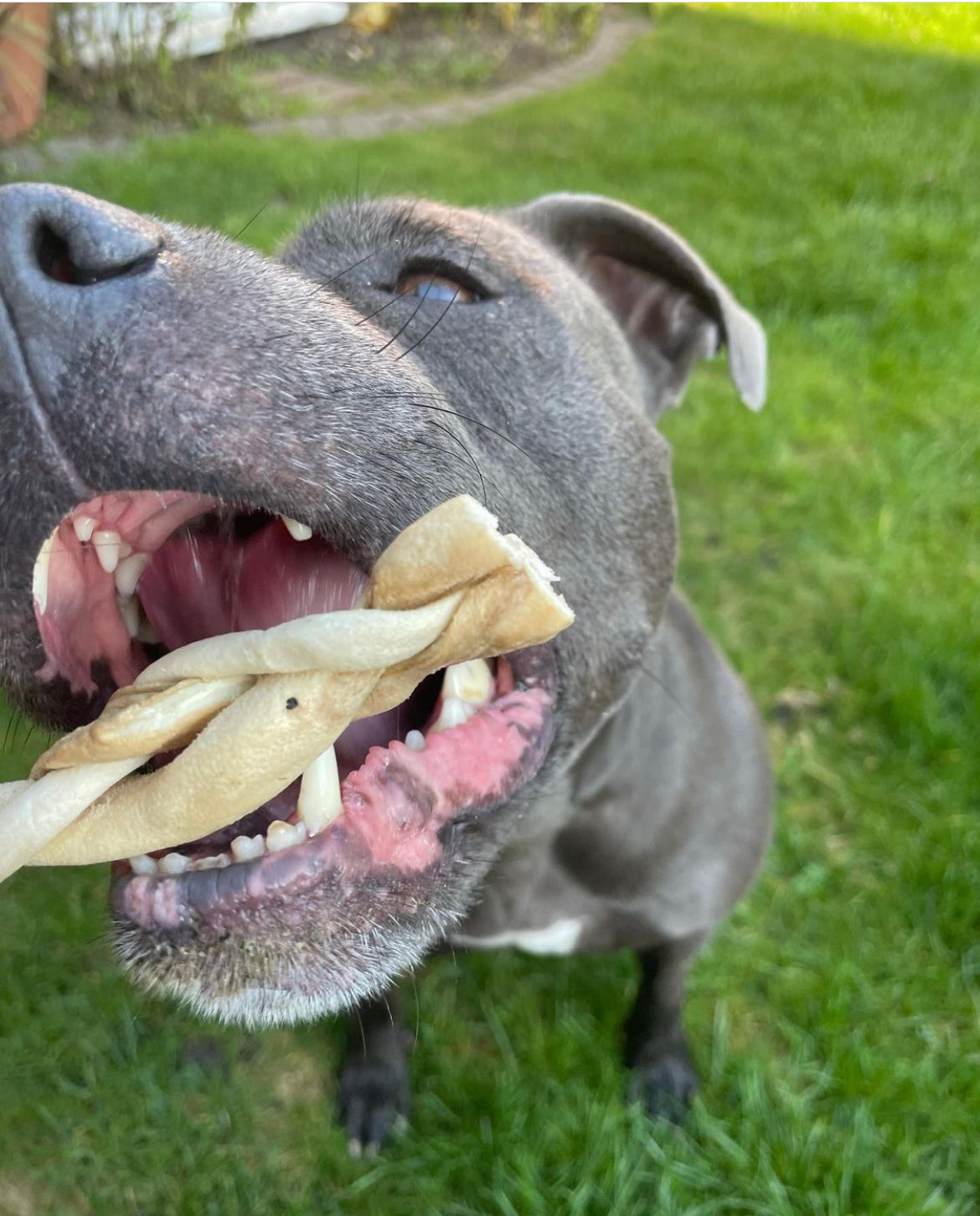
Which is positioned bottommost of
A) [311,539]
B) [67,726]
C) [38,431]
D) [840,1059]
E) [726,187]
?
[840,1059]

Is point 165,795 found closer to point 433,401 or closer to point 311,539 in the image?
point 311,539

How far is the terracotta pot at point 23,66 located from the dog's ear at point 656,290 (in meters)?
4.53

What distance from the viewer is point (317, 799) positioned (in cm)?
118

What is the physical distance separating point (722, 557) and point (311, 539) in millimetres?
2457

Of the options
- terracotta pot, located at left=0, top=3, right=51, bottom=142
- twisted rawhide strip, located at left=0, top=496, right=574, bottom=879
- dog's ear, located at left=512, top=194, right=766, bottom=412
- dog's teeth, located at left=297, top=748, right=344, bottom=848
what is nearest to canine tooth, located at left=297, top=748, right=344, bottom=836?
dog's teeth, located at left=297, top=748, right=344, bottom=848

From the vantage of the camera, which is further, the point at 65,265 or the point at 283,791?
the point at 283,791

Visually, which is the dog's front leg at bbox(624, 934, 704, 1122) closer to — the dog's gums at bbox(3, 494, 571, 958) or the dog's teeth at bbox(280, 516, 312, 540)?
the dog's gums at bbox(3, 494, 571, 958)

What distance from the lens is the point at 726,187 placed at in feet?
19.0

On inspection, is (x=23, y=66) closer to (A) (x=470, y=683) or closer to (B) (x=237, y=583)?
(B) (x=237, y=583)

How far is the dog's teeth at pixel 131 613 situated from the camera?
4.57 feet

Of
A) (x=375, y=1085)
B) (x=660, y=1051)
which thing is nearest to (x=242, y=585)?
(x=375, y=1085)

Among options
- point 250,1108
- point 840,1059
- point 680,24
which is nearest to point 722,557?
point 840,1059

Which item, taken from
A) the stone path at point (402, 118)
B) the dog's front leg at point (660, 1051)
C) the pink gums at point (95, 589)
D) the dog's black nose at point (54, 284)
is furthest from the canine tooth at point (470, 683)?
the stone path at point (402, 118)

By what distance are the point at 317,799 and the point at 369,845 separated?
0.08 meters
